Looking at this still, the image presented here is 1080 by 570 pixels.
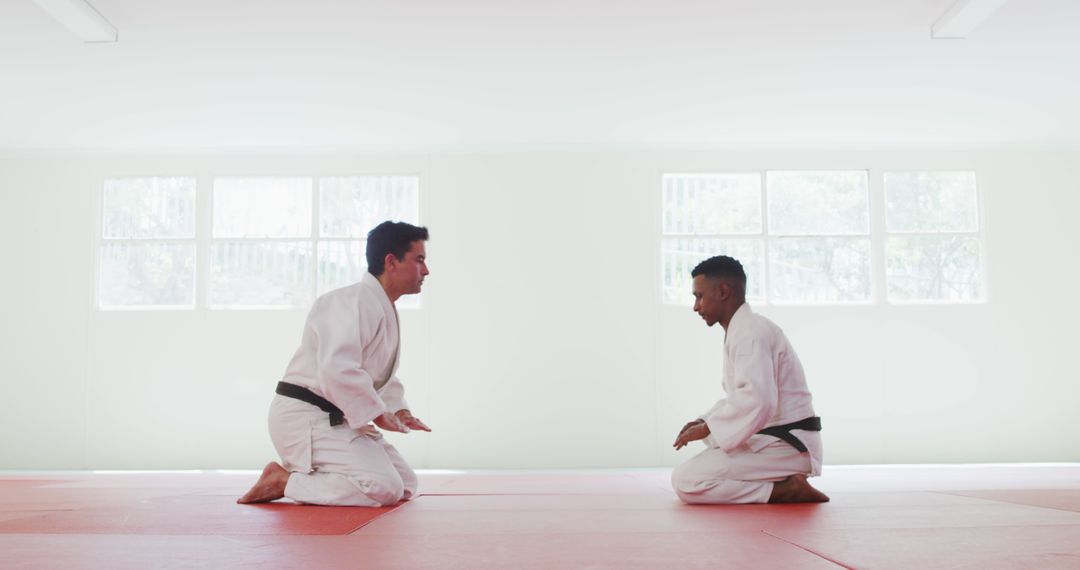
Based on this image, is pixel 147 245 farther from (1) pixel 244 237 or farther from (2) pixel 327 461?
(2) pixel 327 461

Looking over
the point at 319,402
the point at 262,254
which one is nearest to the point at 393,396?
the point at 319,402

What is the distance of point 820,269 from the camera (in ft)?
25.9

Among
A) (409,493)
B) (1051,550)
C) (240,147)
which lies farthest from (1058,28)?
(240,147)

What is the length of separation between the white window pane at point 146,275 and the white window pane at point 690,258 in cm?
427

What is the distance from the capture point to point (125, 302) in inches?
313

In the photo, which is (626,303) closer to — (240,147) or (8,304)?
(240,147)

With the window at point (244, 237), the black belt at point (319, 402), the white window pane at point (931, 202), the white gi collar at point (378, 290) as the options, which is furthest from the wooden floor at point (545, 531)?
the white window pane at point (931, 202)

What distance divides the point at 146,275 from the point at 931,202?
713 cm

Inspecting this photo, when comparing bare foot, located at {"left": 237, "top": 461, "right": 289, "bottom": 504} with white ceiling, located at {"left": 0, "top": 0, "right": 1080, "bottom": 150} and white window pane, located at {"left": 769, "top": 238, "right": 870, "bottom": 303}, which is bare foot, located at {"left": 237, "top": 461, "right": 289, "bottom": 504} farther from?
white window pane, located at {"left": 769, "top": 238, "right": 870, "bottom": 303}

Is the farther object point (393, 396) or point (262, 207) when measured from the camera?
point (262, 207)

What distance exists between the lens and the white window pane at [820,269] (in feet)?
25.8

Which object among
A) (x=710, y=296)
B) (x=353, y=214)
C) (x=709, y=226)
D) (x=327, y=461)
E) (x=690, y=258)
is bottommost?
(x=327, y=461)

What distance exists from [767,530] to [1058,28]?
4.29 meters

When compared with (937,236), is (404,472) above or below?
below
